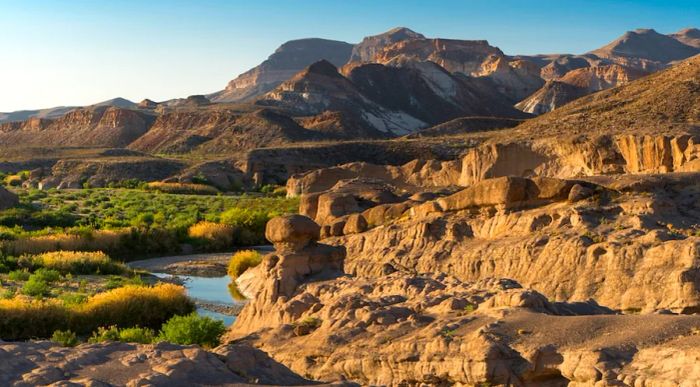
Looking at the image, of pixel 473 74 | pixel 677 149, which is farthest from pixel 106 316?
pixel 473 74

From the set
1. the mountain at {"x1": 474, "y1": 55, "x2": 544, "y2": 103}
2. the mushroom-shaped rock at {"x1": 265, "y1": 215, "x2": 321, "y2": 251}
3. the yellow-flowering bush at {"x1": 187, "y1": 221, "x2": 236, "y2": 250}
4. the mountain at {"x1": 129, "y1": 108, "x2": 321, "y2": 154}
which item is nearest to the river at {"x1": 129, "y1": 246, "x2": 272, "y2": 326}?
the yellow-flowering bush at {"x1": 187, "y1": 221, "x2": 236, "y2": 250}

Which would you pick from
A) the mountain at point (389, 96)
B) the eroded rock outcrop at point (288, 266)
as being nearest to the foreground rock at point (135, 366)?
the eroded rock outcrop at point (288, 266)

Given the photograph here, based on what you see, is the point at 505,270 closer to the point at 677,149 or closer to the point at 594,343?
the point at 594,343

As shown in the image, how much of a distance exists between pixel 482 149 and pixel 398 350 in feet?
89.4

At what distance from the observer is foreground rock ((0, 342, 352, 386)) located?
30.3 feet

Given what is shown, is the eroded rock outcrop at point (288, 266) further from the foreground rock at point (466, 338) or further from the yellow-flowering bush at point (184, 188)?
the yellow-flowering bush at point (184, 188)

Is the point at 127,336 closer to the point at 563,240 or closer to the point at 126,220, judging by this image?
the point at 563,240

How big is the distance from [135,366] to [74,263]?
20448mm

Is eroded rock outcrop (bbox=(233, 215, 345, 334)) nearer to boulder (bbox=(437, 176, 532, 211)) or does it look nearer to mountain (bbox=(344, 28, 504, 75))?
boulder (bbox=(437, 176, 532, 211))

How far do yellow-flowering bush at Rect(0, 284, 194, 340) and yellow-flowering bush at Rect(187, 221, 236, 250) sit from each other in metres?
15.3

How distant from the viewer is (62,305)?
2106 cm

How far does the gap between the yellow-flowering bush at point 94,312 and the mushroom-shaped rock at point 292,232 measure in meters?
3.97

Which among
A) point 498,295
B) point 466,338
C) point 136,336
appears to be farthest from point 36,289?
point 466,338

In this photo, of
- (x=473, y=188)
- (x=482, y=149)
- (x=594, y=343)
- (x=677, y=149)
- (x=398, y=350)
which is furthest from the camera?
(x=482, y=149)
